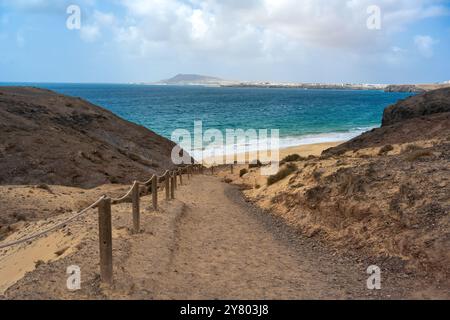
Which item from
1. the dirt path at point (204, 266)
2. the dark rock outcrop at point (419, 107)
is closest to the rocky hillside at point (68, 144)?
the dirt path at point (204, 266)

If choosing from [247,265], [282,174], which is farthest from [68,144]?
[247,265]

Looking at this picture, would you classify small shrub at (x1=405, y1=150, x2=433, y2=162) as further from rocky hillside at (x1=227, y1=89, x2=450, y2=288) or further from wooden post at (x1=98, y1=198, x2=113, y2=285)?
wooden post at (x1=98, y1=198, x2=113, y2=285)

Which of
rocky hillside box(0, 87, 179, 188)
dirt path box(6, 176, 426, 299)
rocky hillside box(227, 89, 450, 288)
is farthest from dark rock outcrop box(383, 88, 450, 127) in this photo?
dirt path box(6, 176, 426, 299)

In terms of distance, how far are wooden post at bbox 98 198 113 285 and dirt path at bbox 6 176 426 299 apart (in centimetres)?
18

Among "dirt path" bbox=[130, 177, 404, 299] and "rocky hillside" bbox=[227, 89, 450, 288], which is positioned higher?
"rocky hillside" bbox=[227, 89, 450, 288]

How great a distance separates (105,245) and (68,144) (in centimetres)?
1740

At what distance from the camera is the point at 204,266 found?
25.5 feet

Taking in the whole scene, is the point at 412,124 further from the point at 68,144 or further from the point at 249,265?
the point at 249,265

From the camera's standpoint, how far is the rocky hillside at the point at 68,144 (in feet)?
64.2

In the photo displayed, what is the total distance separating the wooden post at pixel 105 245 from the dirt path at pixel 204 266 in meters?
0.18

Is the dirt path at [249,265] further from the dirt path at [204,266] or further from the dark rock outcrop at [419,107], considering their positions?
the dark rock outcrop at [419,107]

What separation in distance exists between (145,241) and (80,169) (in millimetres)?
12863

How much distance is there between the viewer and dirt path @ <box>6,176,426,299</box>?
20.2ft
